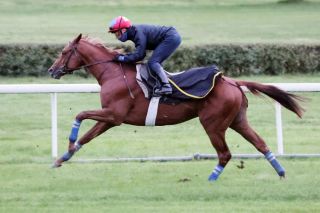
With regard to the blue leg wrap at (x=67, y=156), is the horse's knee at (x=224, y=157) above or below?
above

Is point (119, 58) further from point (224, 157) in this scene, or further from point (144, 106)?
point (224, 157)

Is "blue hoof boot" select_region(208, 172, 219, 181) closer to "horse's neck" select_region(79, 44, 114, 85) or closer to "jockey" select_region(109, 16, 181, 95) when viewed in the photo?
"jockey" select_region(109, 16, 181, 95)

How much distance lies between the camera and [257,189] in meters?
8.70

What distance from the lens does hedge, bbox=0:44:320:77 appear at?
57.5ft

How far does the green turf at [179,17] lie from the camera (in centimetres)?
2503

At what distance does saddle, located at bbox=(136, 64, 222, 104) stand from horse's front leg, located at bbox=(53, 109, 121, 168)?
448 mm

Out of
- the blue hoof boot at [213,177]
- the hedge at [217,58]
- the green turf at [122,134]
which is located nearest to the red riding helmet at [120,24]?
the blue hoof boot at [213,177]

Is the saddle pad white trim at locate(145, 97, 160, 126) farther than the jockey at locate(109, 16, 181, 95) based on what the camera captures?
Yes

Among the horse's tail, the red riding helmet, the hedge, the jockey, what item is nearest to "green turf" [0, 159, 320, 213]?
the horse's tail

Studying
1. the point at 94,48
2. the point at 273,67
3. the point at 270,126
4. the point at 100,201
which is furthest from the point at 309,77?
the point at 100,201

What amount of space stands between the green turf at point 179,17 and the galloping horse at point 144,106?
12.5 metres

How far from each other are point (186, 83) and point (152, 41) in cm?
56

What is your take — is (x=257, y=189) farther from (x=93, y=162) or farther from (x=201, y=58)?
(x=201, y=58)

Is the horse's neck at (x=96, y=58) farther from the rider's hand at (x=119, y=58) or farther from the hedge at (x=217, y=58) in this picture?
the hedge at (x=217, y=58)
